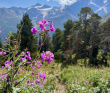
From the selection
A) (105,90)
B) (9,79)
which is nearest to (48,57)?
(9,79)

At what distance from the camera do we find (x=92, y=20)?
1750 cm

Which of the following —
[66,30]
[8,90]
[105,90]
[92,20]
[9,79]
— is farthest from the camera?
[66,30]

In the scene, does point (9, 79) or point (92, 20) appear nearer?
point (9, 79)

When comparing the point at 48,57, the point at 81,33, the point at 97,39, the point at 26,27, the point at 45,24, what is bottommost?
the point at 48,57

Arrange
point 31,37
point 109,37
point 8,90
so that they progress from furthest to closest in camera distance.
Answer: point 31,37
point 109,37
point 8,90

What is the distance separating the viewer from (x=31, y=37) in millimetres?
19453

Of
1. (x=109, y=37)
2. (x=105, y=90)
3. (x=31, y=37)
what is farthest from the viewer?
(x=31, y=37)

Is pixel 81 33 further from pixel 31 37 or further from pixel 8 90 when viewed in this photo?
pixel 8 90

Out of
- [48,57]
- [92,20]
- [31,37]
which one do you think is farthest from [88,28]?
[48,57]

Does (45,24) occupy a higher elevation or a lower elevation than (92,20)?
lower

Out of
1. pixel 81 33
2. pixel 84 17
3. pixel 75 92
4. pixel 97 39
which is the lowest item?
pixel 75 92

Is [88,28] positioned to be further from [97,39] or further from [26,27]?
[26,27]

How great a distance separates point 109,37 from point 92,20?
4.22m

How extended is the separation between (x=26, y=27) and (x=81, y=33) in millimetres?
10671
